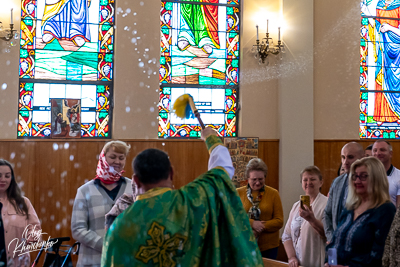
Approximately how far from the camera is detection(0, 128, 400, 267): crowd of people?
1.97 metres

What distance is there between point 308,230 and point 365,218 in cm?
81

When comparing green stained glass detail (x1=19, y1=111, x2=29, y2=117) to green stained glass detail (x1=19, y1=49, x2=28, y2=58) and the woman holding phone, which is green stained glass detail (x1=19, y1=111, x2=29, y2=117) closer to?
green stained glass detail (x1=19, y1=49, x2=28, y2=58)

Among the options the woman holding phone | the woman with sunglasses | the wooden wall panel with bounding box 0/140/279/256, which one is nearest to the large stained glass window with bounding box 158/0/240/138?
the wooden wall panel with bounding box 0/140/279/256

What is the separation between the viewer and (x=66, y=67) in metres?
6.39

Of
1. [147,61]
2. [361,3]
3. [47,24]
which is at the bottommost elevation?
[147,61]

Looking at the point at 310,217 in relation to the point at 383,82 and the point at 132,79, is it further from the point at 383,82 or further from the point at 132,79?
the point at 383,82

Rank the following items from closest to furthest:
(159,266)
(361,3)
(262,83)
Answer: (159,266) < (262,83) < (361,3)

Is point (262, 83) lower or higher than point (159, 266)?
higher

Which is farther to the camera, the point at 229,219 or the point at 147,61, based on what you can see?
the point at 147,61

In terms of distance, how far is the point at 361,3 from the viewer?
7.34 meters

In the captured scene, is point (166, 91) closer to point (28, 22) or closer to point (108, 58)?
point (108, 58)

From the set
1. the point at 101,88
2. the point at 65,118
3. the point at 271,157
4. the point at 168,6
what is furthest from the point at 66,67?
the point at 271,157

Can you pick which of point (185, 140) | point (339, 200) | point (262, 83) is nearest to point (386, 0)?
point (262, 83)

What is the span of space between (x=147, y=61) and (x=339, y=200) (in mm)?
3696
